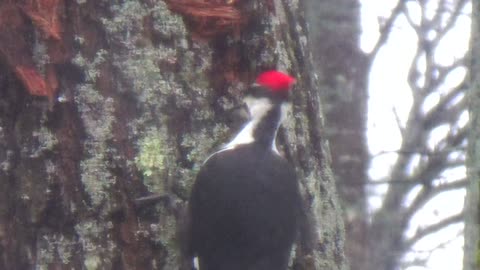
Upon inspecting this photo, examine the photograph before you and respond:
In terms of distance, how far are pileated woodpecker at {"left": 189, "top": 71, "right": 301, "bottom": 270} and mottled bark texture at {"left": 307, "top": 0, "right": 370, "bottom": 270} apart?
187cm

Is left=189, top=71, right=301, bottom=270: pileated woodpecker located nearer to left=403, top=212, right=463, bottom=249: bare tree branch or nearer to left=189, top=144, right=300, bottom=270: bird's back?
left=189, top=144, right=300, bottom=270: bird's back

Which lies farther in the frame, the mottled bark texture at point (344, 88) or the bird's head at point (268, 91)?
the mottled bark texture at point (344, 88)

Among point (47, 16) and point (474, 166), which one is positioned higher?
point (47, 16)

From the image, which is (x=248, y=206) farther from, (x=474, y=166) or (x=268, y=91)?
(x=474, y=166)

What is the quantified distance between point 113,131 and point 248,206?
36 centimetres

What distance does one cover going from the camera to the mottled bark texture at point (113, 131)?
2324 mm

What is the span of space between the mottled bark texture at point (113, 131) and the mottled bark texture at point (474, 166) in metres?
0.39

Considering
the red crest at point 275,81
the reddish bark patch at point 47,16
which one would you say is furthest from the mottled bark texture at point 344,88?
the reddish bark patch at point 47,16

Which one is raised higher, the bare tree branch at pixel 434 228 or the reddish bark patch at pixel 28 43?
the reddish bark patch at pixel 28 43

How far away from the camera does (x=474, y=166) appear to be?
8.90 feet

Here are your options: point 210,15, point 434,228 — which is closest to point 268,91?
point 210,15

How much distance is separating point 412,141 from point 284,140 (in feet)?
11.1

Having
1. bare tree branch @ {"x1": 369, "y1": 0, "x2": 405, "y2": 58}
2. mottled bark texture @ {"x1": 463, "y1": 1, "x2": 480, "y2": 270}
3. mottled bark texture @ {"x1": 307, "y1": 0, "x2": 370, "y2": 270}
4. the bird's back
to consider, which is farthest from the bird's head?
bare tree branch @ {"x1": 369, "y1": 0, "x2": 405, "y2": 58}

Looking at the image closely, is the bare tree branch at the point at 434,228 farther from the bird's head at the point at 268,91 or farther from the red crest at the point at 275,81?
the red crest at the point at 275,81
